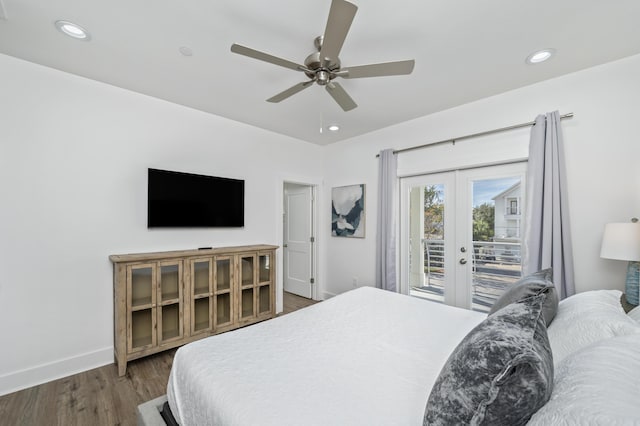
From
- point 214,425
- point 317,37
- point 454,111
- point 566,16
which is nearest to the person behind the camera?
point 214,425

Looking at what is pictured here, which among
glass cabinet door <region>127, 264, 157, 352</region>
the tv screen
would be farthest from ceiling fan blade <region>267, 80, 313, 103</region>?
glass cabinet door <region>127, 264, 157, 352</region>

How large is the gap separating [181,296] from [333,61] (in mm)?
2548

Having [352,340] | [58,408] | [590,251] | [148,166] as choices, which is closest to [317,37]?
[352,340]

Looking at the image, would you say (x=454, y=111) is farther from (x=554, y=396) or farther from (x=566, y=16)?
(x=554, y=396)

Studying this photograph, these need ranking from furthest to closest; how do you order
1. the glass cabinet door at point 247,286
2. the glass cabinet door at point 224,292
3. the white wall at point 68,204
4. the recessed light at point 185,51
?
the glass cabinet door at point 247,286 → the glass cabinet door at point 224,292 → the white wall at point 68,204 → the recessed light at point 185,51

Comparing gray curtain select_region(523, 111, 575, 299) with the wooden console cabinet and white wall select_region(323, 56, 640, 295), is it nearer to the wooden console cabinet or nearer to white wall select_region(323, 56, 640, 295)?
white wall select_region(323, 56, 640, 295)

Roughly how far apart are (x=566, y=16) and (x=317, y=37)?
1.63 m

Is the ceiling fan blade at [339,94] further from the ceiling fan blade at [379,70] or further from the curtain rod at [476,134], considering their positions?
the curtain rod at [476,134]

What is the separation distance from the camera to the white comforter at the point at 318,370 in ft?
3.20

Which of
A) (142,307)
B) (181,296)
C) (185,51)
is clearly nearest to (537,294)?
(185,51)

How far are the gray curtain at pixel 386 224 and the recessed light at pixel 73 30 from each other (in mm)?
3172

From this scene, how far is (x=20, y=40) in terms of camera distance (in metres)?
2.01

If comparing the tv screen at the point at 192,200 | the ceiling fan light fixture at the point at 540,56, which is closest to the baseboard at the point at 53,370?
the tv screen at the point at 192,200

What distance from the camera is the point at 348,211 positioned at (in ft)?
13.9
